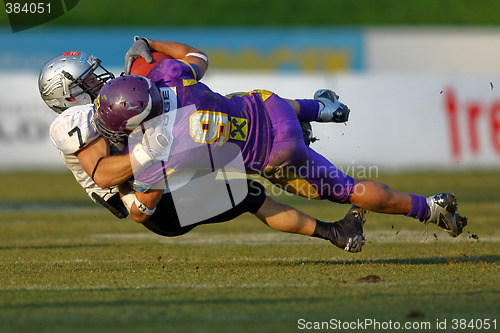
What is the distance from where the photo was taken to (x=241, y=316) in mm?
3932

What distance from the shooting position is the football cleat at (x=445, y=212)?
5.55 metres

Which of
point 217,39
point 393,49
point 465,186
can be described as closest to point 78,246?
point 465,186

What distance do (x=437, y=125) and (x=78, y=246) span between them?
8.89 m

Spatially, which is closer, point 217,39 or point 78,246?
point 78,246

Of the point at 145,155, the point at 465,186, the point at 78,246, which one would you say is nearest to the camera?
the point at 145,155

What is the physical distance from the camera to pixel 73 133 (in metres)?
5.05

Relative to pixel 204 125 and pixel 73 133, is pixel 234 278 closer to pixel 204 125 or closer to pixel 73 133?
pixel 204 125

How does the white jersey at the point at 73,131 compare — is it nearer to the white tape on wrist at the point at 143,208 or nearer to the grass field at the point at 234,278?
the white tape on wrist at the point at 143,208

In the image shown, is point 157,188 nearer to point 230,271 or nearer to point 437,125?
point 230,271

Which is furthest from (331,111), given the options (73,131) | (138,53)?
(73,131)

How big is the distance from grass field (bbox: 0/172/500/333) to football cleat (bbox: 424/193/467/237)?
294 millimetres

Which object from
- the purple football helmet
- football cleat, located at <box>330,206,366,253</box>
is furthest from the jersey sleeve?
football cleat, located at <box>330,206,366,253</box>

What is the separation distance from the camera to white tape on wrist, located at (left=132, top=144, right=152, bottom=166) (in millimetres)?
4812

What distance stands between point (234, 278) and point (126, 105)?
1346 mm
